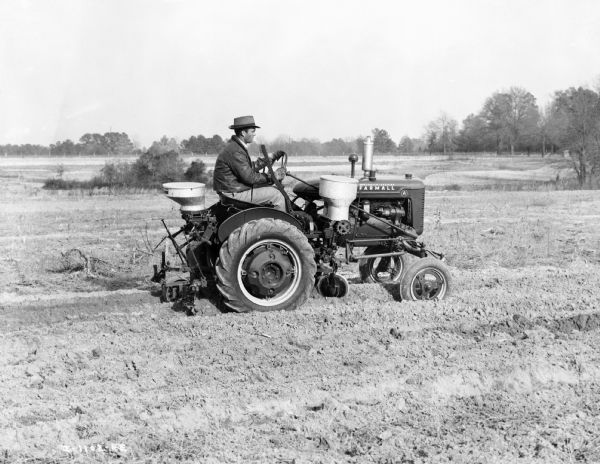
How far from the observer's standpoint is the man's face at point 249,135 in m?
5.97

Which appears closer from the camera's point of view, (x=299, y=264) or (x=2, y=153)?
(x=299, y=264)

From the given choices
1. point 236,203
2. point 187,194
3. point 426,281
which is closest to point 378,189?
point 426,281

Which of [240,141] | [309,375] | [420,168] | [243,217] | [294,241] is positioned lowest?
[309,375]

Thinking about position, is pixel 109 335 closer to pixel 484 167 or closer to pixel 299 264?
pixel 299 264

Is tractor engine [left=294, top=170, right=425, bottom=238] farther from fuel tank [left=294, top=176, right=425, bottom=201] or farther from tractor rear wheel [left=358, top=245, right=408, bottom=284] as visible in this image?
tractor rear wheel [left=358, top=245, right=408, bottom=284]

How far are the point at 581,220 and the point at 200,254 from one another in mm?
10366

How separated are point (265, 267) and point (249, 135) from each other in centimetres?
126

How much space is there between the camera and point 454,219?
1420 centimetres

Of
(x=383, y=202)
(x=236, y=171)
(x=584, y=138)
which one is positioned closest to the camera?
(x=236, y=171)

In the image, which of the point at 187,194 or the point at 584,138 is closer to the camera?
the point at 187,194

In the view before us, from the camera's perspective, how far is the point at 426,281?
6492mm

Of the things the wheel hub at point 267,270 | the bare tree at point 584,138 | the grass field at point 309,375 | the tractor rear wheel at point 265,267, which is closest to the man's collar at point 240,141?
the tractor rear wheel at point 265,267

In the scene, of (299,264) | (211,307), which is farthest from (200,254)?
(299,264)

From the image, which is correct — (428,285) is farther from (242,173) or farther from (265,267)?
(242,173)
